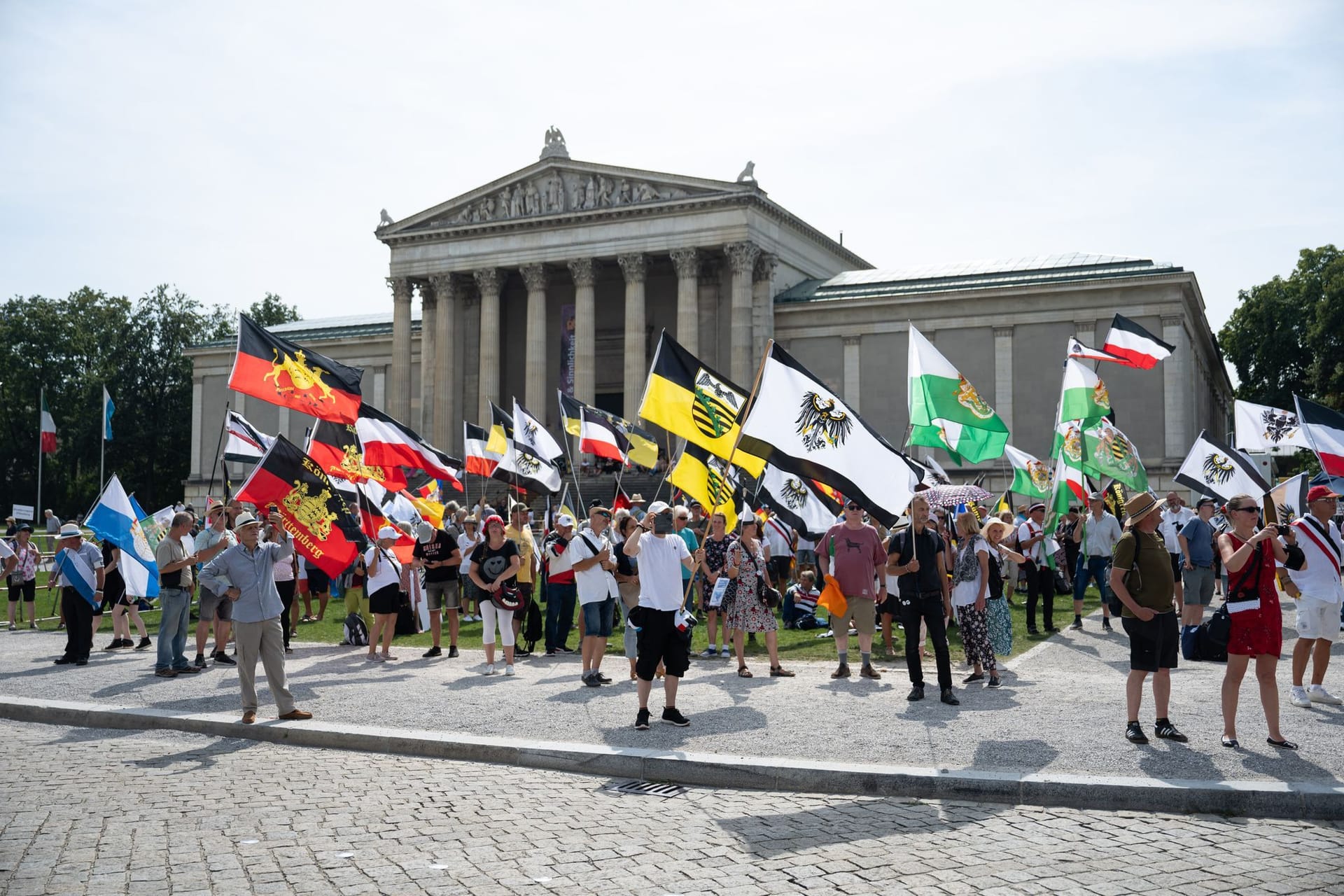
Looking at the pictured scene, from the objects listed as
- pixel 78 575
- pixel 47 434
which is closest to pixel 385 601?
pixel 78 575

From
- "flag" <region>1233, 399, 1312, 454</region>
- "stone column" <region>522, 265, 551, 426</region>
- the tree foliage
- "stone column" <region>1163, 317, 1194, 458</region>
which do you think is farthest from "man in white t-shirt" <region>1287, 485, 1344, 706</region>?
the tree foliage

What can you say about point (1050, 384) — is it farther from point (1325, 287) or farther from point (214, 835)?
point (214, 835)

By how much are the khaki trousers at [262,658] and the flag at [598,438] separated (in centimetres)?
1518

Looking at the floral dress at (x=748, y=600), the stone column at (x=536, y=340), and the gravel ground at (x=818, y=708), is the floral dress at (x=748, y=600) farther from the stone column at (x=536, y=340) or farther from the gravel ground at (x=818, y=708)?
the stone column at (x=536, y=340)

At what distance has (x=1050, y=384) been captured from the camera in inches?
1870

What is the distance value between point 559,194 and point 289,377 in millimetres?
39560

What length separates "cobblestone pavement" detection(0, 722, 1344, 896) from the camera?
6.01 m

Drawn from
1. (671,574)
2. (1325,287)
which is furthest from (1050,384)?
(671,574)

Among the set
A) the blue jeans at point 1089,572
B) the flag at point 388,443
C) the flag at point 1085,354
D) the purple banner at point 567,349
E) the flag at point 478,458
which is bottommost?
the blue jeans at point 1089,572

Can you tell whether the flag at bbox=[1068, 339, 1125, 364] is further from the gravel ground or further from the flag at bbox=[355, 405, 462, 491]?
the flag at bbox=[355, 405, 462, 491]

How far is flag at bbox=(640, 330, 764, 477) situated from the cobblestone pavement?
5.26 meters

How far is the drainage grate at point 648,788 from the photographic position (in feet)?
27.2

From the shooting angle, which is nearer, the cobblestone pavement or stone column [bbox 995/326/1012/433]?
the cobblestone pavement

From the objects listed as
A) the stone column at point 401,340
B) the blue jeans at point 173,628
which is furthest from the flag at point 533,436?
the stone column at point 401,340
